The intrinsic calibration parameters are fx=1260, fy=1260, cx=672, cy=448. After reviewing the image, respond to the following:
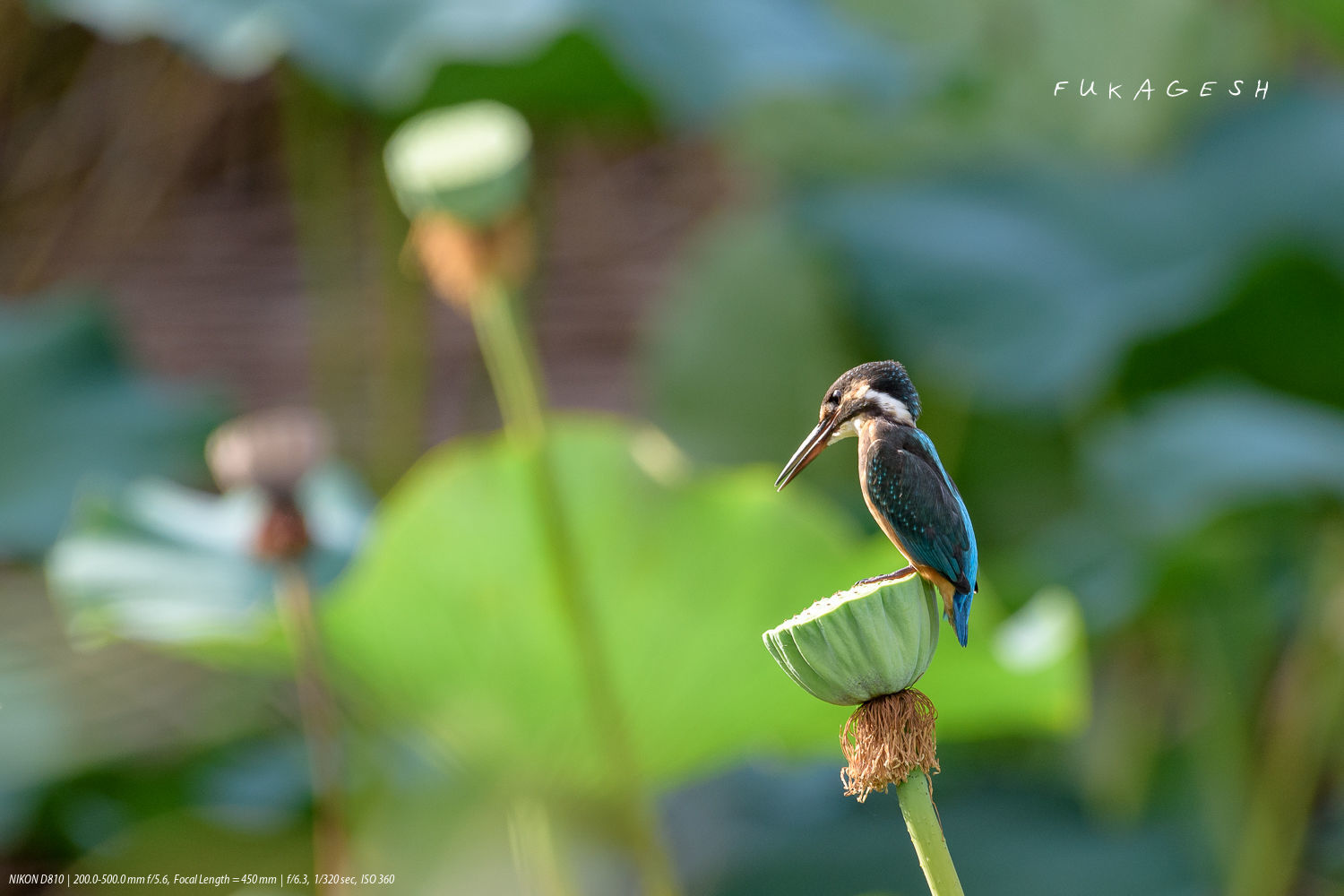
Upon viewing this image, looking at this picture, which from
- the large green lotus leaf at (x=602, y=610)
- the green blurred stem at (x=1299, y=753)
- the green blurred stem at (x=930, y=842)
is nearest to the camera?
the green blurred stem at (x=930, y=842)

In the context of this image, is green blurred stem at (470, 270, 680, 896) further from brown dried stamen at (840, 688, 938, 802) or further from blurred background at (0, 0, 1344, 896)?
brown dried stamen at (840, 688, 938, 802)

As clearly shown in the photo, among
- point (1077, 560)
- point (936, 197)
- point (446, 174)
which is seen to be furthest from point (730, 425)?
point (446, 174)

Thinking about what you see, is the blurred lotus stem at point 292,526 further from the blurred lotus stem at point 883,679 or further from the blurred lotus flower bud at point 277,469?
the blurred lotus stem at point 883,679

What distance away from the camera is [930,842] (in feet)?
0.33

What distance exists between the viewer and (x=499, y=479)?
1.57ft

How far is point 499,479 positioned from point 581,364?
104 cm

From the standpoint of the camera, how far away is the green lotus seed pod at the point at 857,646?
10 cm

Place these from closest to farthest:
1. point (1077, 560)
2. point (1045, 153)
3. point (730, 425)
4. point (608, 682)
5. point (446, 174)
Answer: point (446, 174) → point (608, 682) → point (1077, 560) → point (730, 425) → point (1045, 153)

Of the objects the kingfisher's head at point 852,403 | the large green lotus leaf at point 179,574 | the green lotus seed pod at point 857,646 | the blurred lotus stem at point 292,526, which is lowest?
the green lotus seed pod at point 857,646

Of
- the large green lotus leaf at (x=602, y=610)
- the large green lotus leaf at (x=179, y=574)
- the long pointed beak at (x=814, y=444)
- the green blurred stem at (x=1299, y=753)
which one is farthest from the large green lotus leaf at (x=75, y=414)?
the long pointed beak at (x=814, y=444)

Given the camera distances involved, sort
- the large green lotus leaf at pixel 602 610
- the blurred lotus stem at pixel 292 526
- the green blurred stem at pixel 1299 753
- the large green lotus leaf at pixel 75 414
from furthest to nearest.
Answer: the large green lotus leaf at pixel 75 414, the green blurred stem at pixel 1299 753, the large green lotus leaf at pixel 602 610, the blurred lotus stem at pixel 292 526

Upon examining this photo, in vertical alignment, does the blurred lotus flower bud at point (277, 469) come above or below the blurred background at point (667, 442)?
below

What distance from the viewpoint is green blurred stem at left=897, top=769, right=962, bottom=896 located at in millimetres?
100

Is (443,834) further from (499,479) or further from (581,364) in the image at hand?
(581,364)
